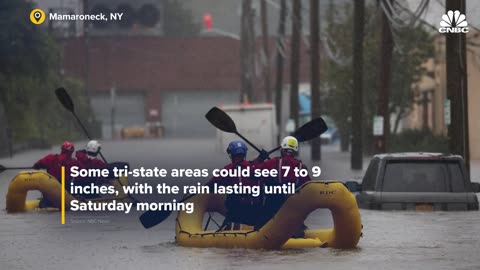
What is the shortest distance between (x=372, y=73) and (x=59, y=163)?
37.8 metres

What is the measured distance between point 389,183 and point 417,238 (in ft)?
14.3

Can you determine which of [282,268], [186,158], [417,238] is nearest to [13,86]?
[186,158]

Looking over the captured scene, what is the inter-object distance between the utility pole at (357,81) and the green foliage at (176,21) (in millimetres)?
118130

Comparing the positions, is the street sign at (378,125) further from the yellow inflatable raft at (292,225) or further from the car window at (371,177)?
the yellow inflatable raft at (292,225)

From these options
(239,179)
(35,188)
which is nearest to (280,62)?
(35,188)

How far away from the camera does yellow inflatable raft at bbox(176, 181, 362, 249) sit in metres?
18.6

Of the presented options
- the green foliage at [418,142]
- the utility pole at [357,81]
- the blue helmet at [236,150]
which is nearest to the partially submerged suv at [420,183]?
the blue helmet at [236,150]

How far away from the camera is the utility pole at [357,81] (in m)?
48.1

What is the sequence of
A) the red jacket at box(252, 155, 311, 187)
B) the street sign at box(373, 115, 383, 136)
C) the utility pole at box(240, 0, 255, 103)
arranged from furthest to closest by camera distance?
1. the utility pole at box(240, 0, 255, 103)
2. the street sign at box(373, 115, 383, 136)
3. the red jacket at box(252, 155, 311, 187)

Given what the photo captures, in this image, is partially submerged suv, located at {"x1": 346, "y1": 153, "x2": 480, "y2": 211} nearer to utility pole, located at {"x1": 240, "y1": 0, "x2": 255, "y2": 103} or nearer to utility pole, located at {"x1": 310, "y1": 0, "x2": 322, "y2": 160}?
utility pole, located at {"x1": 310, "y1": 0, "x2": 322, "y2": 160}

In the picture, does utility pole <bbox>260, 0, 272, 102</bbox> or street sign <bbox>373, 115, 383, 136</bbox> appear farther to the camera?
utility pole <bbox>260, 0, 272, 102</bbox>

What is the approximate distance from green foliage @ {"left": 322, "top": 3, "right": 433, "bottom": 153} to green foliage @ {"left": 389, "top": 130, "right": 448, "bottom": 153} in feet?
3.85

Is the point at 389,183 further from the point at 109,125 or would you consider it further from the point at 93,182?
the point at 109,125

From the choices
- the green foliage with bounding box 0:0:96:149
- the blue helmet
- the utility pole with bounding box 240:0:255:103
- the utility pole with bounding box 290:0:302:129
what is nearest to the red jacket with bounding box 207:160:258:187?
A: the blue helmet
